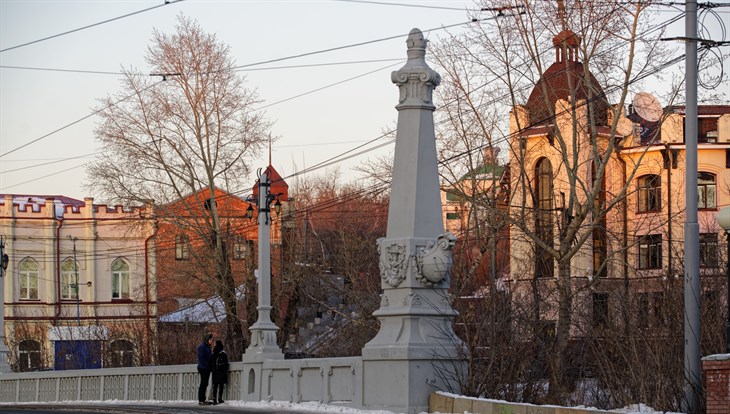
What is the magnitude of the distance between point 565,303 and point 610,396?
921 centimetres

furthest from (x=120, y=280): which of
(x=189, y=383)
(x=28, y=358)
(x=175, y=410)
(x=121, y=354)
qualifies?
(x=175, y=410)

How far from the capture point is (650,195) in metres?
58.3

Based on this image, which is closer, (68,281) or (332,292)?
(332,292)

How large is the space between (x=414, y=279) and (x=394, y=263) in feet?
1.33

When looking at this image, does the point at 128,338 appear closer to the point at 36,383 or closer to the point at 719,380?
the point at 36,383

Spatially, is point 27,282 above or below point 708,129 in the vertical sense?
below

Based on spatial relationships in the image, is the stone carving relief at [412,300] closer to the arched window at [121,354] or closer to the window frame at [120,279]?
the arched window at [121,354]

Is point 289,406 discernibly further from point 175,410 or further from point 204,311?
point 204,311

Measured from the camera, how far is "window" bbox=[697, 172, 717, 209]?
58697mm

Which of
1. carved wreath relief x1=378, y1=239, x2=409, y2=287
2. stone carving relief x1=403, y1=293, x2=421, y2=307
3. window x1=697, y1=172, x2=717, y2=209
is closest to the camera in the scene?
stone carving relief x1=403, y1=293, x2=421, y2=307

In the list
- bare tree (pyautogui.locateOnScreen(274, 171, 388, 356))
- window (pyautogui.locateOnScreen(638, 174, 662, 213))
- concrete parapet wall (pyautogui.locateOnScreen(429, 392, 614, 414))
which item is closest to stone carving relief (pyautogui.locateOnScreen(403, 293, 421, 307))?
concrete parapet wall (pyautogui.locateOnScreen(429, 392, 614, 414))

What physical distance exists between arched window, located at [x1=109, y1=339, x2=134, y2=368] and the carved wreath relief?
24952mm

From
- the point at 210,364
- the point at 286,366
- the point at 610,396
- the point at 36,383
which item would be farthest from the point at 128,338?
the point at 610,396

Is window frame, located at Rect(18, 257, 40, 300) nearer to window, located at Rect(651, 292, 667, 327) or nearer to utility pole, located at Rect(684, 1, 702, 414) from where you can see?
window, located at Rect(651, 292, 667, 327)
